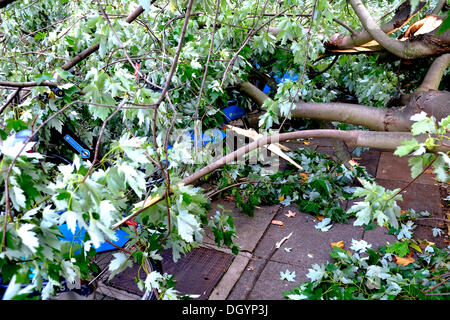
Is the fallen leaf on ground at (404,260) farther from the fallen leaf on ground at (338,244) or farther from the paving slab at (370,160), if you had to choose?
the paving slab at (370,160)

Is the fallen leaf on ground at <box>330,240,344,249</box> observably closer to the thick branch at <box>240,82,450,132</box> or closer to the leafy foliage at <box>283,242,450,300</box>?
the leafy foliage at <box>283,242,450,300</box>

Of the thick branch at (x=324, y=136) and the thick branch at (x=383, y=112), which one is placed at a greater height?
the thick branch at (x=324, y=136)

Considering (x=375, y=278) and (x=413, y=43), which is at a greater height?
(x=413, y=43)

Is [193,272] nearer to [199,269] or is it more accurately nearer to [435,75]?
[199,269]

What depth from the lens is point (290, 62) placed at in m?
4.82

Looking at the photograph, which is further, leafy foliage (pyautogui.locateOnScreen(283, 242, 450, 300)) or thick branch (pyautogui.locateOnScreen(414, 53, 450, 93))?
thick branch (pyautogui.locateOnScreen(414, 53, 450, 93))

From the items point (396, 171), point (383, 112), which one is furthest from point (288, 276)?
point (396, 171)

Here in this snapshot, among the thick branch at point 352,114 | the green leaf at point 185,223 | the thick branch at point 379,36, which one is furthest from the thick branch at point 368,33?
the green leaf at point 185,223

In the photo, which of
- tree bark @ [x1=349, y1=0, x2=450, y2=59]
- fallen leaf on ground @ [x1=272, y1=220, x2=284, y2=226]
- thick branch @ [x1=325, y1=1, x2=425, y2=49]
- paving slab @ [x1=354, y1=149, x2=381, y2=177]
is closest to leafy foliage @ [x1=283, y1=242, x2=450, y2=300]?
fallen leaf on ground @ [x1=272, y1=220, x2=284, y2=226]

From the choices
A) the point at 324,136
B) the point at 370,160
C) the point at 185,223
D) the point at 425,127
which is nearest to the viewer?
the point at 425,127

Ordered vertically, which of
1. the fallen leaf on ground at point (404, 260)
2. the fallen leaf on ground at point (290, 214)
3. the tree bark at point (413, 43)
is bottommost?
the fallen leaf on ground at point (404, 260)

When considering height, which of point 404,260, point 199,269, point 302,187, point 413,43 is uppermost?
point 413,43

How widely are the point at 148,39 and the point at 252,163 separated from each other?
225 centimetres

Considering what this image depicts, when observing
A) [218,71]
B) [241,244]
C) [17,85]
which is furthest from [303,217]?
[17,85]
